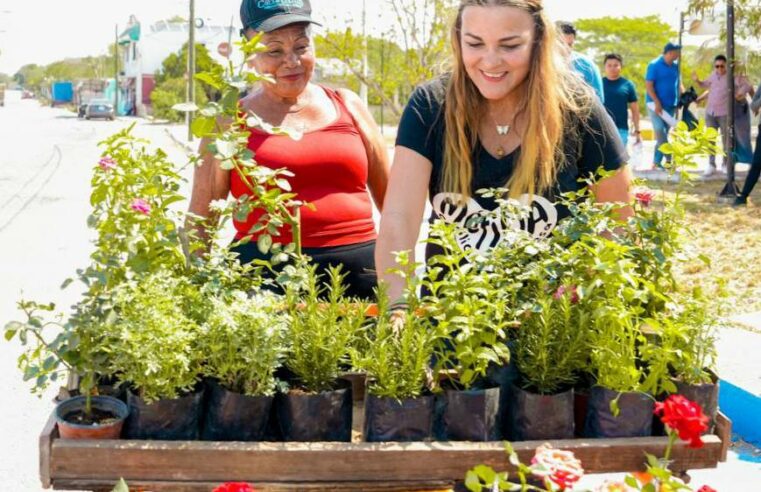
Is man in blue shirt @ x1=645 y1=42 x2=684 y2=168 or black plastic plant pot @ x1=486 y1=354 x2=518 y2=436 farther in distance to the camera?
man in blue shirt @ x1=645 y1=42 x2=684 y2=168

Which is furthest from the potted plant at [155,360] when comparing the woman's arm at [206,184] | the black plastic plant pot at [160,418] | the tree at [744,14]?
the tree at [744,14]

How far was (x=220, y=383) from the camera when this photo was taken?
5.57ft

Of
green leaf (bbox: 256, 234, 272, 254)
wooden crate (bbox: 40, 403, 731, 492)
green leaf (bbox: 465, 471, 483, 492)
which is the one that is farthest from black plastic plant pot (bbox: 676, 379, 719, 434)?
green leaf (bbox: 256, 234, 272, 254)

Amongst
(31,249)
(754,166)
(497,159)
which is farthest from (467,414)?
(754,166)

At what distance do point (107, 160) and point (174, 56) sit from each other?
59.2 metres

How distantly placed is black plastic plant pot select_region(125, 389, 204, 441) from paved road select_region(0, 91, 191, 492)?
0.66 m

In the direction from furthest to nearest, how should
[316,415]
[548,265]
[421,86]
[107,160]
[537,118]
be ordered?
1. [421,86]
2. [537,118]
3. [107,160]
4. [548,265]
5. [316,415]

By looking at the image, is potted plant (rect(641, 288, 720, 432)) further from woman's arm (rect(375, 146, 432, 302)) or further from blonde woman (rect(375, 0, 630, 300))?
woman's arm (rect(375, 146, 432, 302))

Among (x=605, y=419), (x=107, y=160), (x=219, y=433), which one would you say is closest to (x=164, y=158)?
(x=107, y=160)

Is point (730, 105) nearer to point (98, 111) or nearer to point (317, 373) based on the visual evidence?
point (317, 373)

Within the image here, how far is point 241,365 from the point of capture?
1.65 m

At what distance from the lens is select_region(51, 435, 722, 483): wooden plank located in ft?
5.05

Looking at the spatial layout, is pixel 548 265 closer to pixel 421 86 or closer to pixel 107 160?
pixel 421 86

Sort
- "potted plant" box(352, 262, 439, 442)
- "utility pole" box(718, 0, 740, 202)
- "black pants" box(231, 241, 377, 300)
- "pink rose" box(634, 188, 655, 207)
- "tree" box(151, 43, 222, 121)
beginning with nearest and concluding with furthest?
"potted plant" box(352, 262, 439, 442) → "pink rose" box(634, 188, 655, 207) → "black pants" box(231, 241, 377, 300) → "utility pole" box(718, 0, 740, 202) → "tree" box(151, 43, 222, 121)
